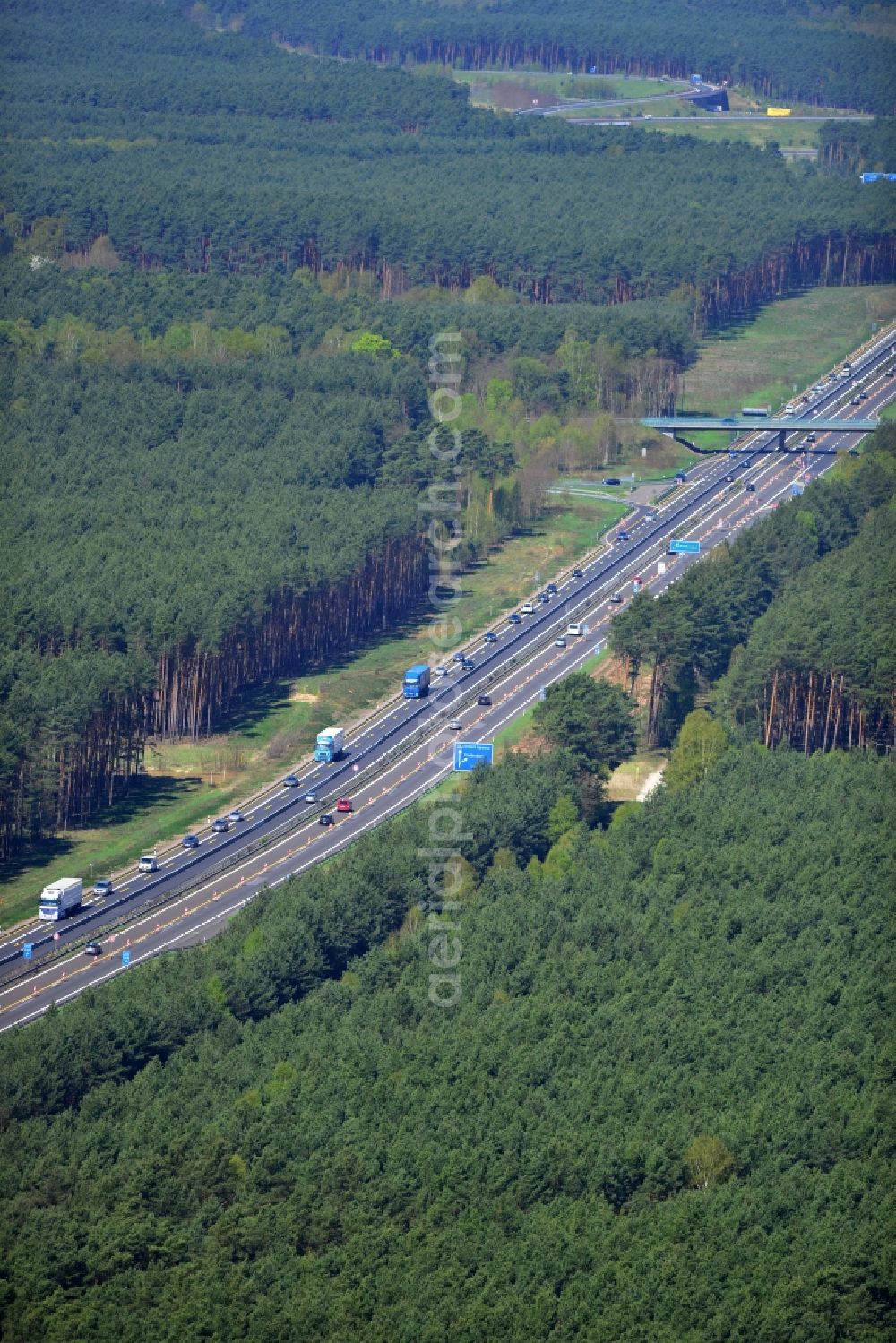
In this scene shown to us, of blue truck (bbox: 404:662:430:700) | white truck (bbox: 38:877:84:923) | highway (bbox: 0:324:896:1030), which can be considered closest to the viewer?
highway (bbox: 0:324:896:1030)

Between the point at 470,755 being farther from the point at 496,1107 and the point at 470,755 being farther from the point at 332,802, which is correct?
the point at 496,1107

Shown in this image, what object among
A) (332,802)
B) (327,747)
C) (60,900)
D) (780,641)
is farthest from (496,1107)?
(780,641)

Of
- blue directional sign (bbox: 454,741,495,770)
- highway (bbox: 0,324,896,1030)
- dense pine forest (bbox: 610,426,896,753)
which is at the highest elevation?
dense pine forest (bbox: 610,426,896,753)

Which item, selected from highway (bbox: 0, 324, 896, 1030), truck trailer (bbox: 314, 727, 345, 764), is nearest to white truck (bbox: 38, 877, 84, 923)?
highway (bbox: 0, 324, 896, 1030)

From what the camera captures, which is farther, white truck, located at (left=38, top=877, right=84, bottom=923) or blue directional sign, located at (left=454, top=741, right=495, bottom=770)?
blue directional sign, located at (left=454, top=741, right=495, bottom=770)

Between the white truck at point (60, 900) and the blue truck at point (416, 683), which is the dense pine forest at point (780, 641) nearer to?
the blue truck at point (416, 683)

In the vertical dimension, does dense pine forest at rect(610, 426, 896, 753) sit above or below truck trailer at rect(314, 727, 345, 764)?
above

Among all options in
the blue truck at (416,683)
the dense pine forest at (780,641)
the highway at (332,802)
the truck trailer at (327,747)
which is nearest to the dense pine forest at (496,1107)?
the highway at (332,802)

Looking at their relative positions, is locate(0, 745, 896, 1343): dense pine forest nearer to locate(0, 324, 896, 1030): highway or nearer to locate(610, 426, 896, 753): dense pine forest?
locate(0, 324, 896, 1030): highway
